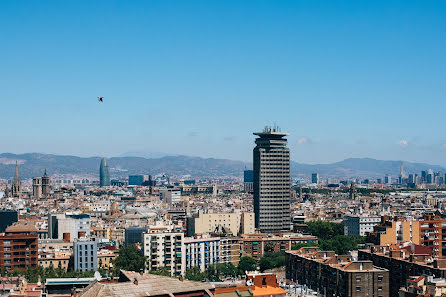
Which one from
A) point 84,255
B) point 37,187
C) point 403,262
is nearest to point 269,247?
point 84,255

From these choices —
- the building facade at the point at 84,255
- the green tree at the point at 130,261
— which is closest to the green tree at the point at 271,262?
the green tree at the point at 130,261

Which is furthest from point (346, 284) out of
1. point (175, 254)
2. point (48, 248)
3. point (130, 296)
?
point (48, 248)

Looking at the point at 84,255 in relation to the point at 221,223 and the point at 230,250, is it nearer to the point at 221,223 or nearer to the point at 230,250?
the point at 230,250

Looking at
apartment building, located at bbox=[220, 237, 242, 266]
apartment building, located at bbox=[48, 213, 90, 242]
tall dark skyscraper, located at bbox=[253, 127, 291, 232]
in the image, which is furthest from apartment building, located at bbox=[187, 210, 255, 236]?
apartment building, located at bbox=[48, 213, 90, 242]

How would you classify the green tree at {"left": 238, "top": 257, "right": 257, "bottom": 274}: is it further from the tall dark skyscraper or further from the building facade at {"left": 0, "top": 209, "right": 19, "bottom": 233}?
the building facade at {"left": 0, "top": 209, "right": 19, "bottom": 233}

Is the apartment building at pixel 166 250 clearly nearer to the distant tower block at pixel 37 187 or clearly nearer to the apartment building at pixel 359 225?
the apartment building at pixel 359 225

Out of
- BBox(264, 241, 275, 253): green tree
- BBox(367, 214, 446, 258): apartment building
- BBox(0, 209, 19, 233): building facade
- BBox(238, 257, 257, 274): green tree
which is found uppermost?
BBox(367, 214, 446, 258): apartment building
